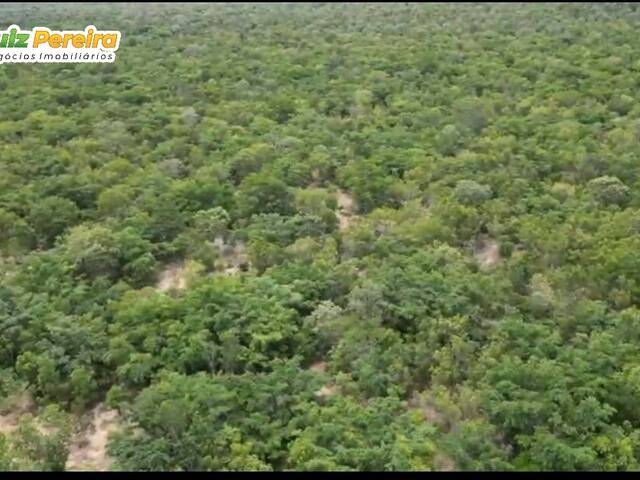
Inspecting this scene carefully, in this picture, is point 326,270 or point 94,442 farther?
point 326,270

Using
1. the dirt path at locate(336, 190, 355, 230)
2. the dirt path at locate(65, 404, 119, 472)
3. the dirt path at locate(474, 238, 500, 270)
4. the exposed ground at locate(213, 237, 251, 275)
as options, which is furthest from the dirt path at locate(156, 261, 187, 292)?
the dirt path at locate(474, 238, 500, 270)

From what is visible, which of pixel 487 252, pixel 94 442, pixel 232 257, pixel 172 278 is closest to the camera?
pixel 94 442

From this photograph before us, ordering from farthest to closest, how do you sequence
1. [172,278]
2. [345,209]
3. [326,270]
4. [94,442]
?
[345,209], [172,278], [326,270], [94,442]

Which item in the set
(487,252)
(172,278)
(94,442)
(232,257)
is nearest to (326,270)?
(232,257)

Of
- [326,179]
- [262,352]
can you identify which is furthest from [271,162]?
[262,352]

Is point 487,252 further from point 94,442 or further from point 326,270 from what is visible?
point 94,442

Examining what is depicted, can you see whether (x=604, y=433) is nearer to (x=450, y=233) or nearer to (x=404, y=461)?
(x=404, y=461)

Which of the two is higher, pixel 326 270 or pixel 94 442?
pixel 326 270
